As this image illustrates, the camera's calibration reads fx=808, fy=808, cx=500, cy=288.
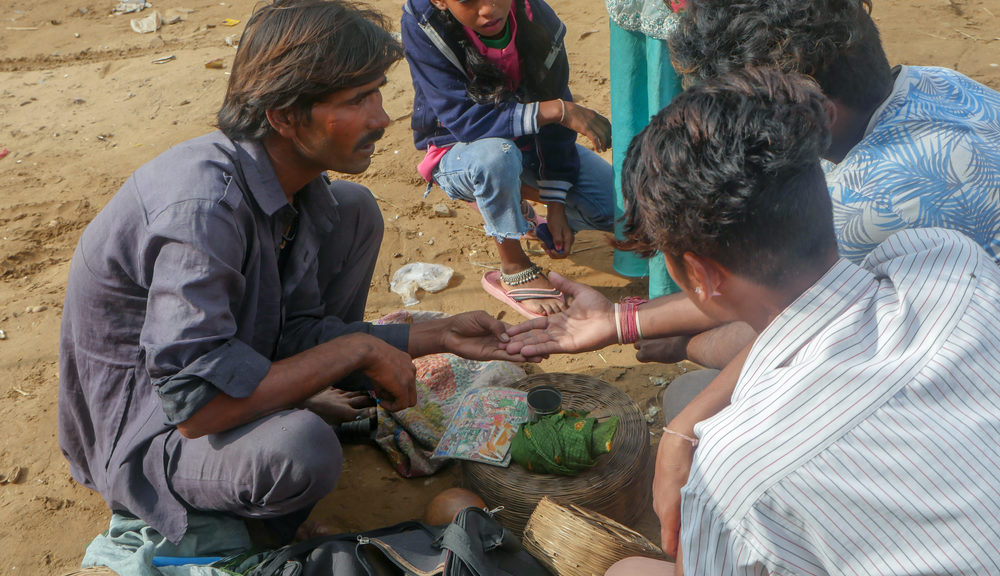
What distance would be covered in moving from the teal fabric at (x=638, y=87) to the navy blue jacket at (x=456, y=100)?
12.7 inches

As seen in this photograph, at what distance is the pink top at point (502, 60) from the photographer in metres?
3.84

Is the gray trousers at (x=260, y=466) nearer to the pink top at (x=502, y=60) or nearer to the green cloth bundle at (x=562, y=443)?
the green cloth bundle at (x=562, y=443)

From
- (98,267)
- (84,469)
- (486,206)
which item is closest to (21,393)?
(84,469)

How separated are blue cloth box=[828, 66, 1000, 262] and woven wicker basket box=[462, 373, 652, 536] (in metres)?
1.06

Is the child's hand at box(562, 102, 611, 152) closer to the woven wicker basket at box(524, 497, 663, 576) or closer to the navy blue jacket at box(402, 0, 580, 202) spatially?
the navy blue jacket at box(402, 0, 580, 202)

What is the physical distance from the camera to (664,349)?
3.07 metres

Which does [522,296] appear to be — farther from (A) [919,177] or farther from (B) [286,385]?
(A) [919,177]

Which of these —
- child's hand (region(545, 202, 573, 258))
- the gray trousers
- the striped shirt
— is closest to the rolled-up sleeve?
the gray trousers

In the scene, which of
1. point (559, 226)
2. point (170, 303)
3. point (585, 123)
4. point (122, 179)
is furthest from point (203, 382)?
point (122, 179)

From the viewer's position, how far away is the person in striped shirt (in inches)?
56.3

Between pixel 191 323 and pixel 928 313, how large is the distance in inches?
74.0

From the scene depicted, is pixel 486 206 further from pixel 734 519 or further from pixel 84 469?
pixel 734 519

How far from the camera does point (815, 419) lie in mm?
1472

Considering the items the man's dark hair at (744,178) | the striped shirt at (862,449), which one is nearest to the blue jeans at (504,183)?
the man's dark hair at (744,178)
